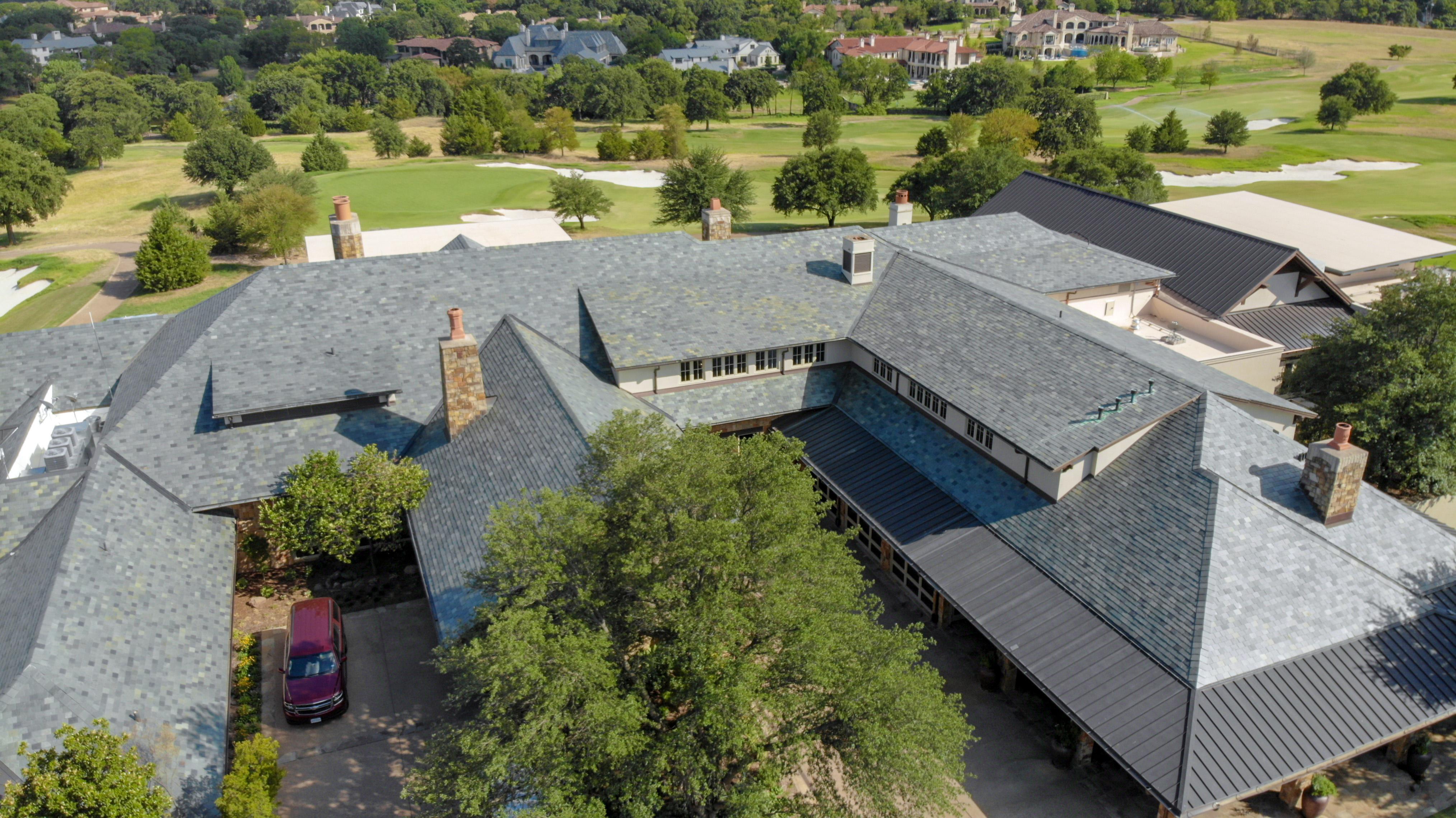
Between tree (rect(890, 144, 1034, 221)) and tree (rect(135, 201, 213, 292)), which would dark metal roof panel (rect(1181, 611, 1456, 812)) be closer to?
tree (rect(890, 144, 1034, 221))

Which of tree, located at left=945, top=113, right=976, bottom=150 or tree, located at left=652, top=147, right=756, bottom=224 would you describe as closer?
tree, located at left=652, top=147, right=756, bottom=224

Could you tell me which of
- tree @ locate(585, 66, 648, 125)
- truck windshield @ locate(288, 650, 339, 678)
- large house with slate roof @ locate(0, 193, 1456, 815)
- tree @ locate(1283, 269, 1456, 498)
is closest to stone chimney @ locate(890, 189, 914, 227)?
large house with slate roof @ locate(0, 193, 1456, 815)

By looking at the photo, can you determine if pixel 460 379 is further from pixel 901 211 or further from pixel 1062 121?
pixel 1062 121

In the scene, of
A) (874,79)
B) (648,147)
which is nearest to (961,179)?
(648,147)

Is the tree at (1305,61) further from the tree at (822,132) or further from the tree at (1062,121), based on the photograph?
the tree at (822,132)

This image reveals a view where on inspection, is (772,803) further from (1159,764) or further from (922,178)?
(922,178)

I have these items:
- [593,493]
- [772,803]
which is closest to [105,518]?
[593,493]

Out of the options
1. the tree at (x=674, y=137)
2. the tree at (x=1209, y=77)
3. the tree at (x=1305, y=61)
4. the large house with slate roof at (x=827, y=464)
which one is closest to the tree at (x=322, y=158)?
the tree at (x=674, y=137)
